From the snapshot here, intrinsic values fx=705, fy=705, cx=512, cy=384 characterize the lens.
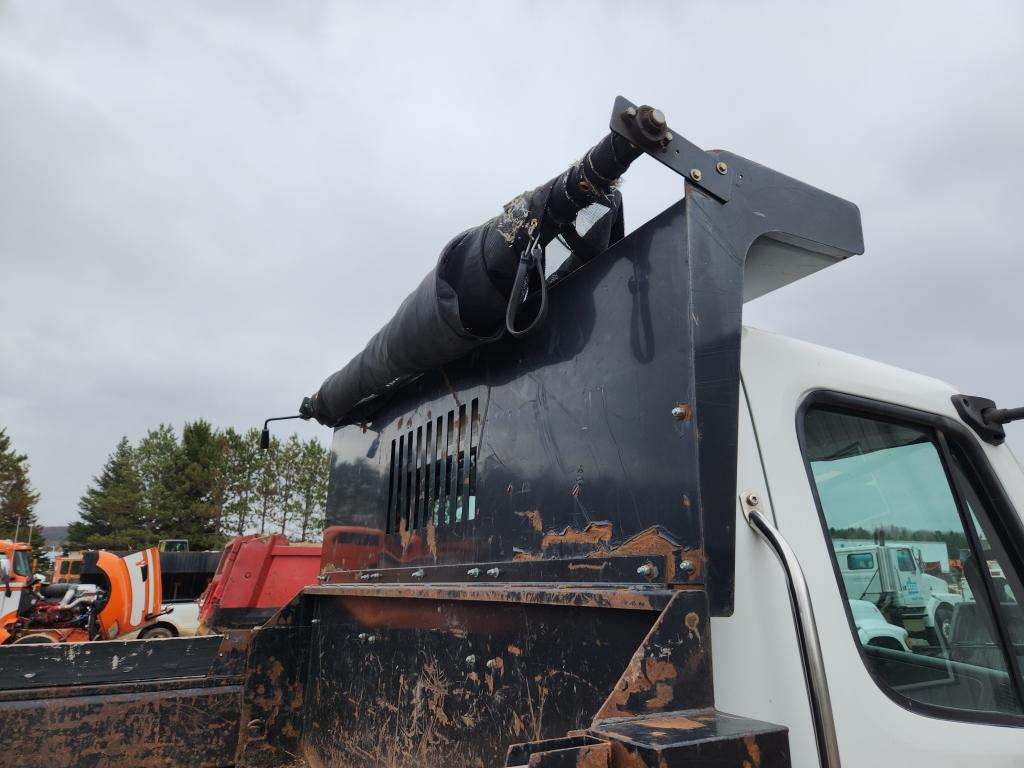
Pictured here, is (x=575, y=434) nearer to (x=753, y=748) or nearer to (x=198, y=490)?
(x=753, y=748)

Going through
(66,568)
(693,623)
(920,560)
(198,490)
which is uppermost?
(198,490)

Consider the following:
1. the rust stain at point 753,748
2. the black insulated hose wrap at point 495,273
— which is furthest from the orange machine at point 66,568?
the rust stain at point 753,748

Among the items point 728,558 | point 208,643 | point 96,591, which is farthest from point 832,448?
point 96,591

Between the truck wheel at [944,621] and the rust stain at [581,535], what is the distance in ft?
2.30

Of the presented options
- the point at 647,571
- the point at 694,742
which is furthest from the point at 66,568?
the point at 694,742

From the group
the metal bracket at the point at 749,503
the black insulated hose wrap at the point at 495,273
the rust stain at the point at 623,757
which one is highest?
the black insulated hose wrap at the point at 495,273

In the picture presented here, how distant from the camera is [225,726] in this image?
231 cm

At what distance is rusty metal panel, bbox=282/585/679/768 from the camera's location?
125cm

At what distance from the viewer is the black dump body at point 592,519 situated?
106 cm

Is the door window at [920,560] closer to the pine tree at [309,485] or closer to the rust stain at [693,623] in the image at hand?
the rust stain at [693,623]

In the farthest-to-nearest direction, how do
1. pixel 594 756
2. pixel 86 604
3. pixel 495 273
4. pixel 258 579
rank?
pixel 86 604
pixel 258 579
pixel 495 273
pixel 594 756

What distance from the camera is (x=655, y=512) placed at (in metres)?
1.23

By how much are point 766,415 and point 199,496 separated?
47.8m

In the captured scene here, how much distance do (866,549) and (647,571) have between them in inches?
19.7
